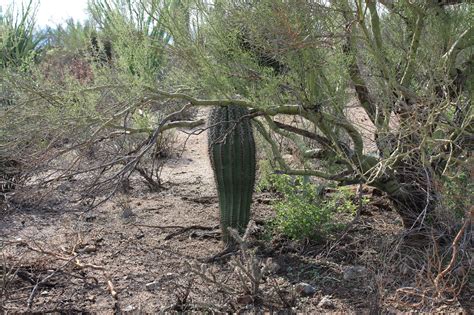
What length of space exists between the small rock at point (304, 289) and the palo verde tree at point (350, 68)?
836mm

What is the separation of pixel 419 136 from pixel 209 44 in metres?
1.85

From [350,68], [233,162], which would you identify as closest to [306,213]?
[233,162]

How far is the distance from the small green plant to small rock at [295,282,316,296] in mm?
888

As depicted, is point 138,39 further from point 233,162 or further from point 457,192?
point 457,192

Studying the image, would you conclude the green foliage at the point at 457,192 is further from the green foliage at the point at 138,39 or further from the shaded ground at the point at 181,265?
the green foliage at the point at 138,39

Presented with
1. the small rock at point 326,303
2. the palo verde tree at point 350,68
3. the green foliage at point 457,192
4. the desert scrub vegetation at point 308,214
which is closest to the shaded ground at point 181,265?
the small rock at point 326,303

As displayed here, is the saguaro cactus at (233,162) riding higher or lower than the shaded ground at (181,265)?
higher

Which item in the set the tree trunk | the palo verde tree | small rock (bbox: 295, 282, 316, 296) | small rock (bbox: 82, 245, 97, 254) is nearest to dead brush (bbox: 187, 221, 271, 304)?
small rock (bbox: 295, 282, 316, 296)

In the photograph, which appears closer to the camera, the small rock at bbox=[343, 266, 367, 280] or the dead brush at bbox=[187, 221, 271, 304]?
the dead brush at bbox=[187, 221, 271, 304]

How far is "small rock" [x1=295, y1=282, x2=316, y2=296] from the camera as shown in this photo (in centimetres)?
511

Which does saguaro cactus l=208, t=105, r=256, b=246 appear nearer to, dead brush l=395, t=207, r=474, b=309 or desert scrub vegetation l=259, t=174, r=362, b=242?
desert scrub vegetation l=259, t=174, r=362, b=242

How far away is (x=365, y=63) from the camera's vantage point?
552 centimetres

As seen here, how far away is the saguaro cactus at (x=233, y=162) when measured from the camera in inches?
237

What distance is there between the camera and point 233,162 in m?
6.04
